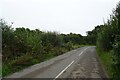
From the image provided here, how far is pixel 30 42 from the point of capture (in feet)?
103

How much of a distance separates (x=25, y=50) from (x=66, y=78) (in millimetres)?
14508

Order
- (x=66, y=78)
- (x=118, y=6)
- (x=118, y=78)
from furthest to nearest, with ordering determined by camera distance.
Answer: (x=118, y=6) → (x=66, y=78) → (x=118, y=78)

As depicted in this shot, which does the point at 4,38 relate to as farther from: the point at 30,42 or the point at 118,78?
the point at 118,78

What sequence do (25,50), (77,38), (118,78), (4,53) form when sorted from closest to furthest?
(118,78) < (4,53) < (25,50) < (77,38)

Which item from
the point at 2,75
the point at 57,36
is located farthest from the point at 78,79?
the point at 57,36

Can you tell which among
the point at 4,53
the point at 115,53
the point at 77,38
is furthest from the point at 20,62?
the point at 77,38

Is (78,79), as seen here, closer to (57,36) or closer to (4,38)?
(4,38)

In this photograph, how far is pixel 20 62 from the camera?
22984 millimetres

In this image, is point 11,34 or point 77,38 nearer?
point 11,34

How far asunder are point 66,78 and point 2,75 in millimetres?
3781

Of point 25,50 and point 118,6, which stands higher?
point 118,6

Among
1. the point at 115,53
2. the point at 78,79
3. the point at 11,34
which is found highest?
the point at 11,34

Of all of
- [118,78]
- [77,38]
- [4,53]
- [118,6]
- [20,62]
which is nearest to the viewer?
[118,78]

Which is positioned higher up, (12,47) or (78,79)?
(12,47)
